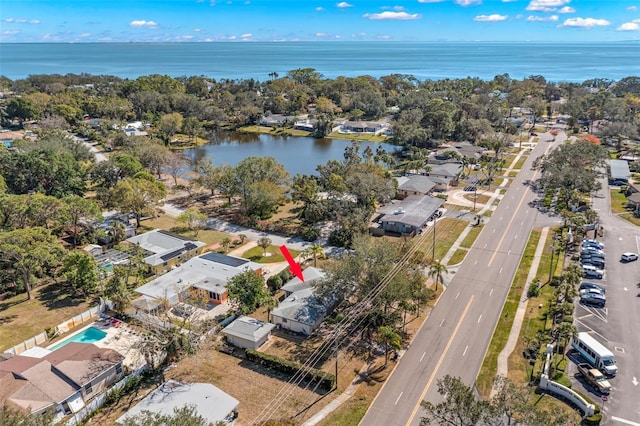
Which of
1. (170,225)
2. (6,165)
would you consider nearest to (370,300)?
(170,225)

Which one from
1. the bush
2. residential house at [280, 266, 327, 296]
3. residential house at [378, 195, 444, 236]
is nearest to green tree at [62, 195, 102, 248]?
the bush

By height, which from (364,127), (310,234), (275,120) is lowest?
(310,234)

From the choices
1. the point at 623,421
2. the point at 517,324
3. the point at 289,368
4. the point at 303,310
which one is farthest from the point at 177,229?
the point at 623,421

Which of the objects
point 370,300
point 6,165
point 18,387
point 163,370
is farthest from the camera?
point 6,165

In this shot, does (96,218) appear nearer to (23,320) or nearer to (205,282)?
(23,320)

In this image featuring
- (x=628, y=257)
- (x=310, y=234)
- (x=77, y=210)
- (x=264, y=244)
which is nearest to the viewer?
(x=628, y=257)

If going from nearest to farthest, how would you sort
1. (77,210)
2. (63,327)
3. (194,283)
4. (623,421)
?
(623,421)
(63,327)
(194,283)
(77,210)

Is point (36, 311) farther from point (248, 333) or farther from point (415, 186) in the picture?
point (415, 186)

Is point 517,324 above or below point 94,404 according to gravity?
above

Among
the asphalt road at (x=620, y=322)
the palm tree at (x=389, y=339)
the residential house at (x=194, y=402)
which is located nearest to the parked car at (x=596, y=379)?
the asphalt road at (x=620, y=322)
